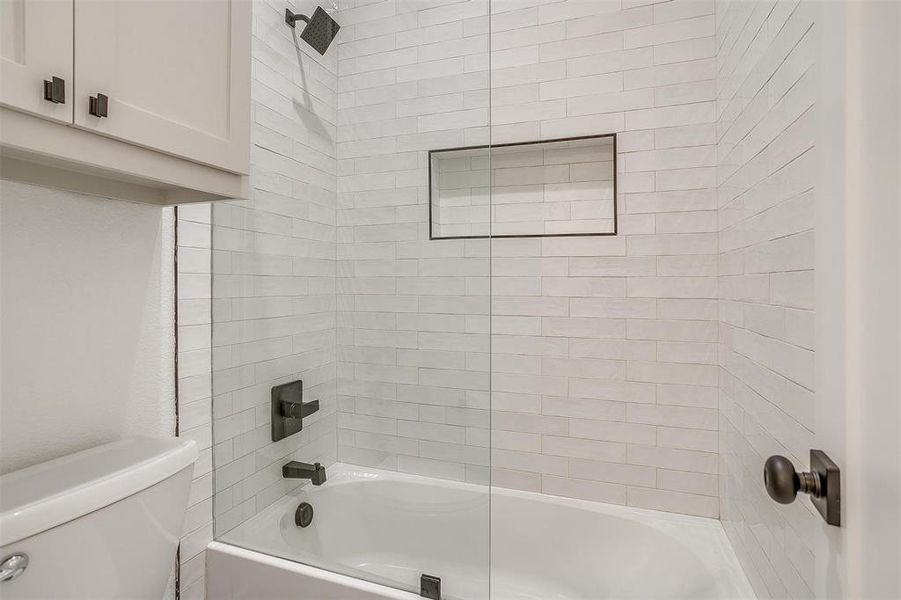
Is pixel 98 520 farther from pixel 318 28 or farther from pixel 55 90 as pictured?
pixel 318 28

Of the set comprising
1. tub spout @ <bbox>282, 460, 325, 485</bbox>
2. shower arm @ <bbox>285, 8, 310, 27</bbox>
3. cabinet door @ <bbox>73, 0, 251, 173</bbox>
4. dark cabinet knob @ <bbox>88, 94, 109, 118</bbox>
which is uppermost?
shower arm @ <bbox>285, 8, 310, 27</bbox>

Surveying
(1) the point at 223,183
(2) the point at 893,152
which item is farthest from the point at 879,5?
(1) the point at 223,183

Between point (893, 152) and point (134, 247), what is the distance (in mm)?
1407

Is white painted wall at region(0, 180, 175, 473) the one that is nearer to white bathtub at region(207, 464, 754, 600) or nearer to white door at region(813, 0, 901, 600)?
white bathtub at region(207, 464, 754, 600)

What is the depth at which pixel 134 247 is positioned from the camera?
3.78 ft

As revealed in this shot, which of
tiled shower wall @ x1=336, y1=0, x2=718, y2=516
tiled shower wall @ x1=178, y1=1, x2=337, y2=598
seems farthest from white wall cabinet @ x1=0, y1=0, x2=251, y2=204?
tiled shower wall @ x1=336, y1=0, x2=718, y2=516

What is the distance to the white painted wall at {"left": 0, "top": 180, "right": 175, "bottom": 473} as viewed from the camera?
3.02 feet

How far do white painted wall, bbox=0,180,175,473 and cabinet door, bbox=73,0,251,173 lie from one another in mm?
342

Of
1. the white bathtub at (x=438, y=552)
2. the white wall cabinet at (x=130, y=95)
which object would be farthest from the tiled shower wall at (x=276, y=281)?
the white wall cabinet at (x=130, y=95)

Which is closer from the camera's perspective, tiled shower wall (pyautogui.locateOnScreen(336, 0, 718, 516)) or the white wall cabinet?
the white wall cabinet

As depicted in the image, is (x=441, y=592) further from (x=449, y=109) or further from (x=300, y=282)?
(x=449, y=109)

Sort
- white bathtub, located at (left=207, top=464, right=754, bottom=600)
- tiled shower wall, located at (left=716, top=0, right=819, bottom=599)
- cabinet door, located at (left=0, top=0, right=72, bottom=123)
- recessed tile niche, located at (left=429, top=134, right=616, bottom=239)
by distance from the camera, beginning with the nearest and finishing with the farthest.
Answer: cabinet door, located at (left=0, top=0, right=72, bottom=123), tiled shower wall, located at (left=716, top=0, right=819, bottom=599), white bathtub, located at (left=207, top=464, right=754, bottom=600), recessed tile niche, located at (left=429, top=134, right=616, bottom=239)

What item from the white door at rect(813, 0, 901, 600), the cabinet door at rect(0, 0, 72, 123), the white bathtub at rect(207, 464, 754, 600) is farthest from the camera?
the white bathtub at rect(207, 464, 754, 600)

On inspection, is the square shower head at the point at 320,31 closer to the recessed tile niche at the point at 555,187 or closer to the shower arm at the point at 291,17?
the shower arm at the point at 291,17
